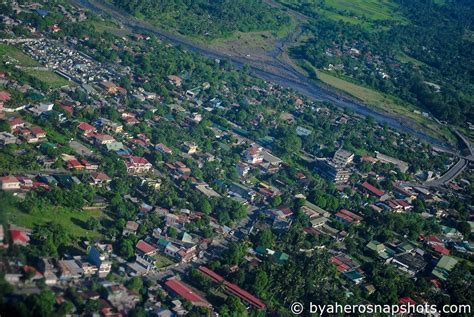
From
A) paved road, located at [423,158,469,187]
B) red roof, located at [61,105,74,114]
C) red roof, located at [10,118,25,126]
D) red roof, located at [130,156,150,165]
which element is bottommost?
red roof, located at [10,118,25,126]

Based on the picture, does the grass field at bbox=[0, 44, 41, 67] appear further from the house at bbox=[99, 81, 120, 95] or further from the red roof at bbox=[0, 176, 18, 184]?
the red roof at bbox=[0, 176, 18, 184]

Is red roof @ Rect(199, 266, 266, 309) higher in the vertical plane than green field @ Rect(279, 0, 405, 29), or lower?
lower

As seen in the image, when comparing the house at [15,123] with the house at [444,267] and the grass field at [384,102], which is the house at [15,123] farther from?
the grass field at [384,102]

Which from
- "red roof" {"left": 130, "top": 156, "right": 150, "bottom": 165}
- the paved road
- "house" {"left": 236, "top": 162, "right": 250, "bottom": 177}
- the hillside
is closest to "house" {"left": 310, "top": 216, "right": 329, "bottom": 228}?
"house" {"left": 236, "top": 162, "right": 250, "bottom": 177}

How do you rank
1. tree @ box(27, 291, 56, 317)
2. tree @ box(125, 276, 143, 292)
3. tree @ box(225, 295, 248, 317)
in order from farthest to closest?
tree @ box(225, 295, 248, 317), tree @ box(125, 276, 143, 292), tree @ box(27, 291, 56, 317)

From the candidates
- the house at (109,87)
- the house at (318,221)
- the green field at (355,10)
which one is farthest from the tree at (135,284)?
the green field at (355,10)

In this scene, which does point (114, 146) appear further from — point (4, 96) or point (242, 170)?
point (242, 170)

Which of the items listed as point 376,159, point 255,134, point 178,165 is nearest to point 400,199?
point 376,159
